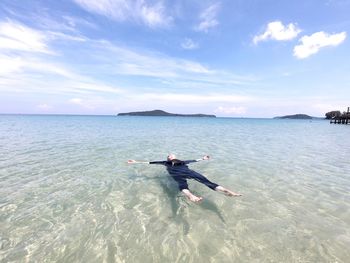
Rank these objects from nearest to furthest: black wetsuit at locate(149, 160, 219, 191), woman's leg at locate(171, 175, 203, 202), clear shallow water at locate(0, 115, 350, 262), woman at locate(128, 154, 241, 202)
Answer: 1. clear shallow water at locate(0, 115, 350, 262)
2. woman's leg at locate(171, 175, 203, 202)
3. woman at locate(128, 154, 241, 202)
4. black wetsuit at locate(149, 160, 219, 191)

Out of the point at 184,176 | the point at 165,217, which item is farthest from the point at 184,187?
the point at 165,217

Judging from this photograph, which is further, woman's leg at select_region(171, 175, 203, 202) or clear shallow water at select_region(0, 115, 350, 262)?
woman's leg at select_region(171, 175, 203, 202)

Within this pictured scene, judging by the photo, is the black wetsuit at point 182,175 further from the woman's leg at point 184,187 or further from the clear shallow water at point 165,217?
the clear shallow water at point 165,217

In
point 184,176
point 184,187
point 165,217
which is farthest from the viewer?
point 184,176

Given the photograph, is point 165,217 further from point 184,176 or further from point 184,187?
point 184,176

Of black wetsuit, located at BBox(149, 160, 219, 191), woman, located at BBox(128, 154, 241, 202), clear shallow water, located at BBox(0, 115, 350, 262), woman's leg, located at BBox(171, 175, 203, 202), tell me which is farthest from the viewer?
black wetsuit, located at BBox(149, 160, 219, 191)

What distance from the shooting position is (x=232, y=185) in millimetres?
10766

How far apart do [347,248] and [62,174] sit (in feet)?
41.7

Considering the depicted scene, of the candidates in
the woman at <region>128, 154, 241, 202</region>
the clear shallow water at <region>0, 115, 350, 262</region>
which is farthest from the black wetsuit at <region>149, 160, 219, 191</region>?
the clear shallow water at <region>0, 115, 350, 262</region>

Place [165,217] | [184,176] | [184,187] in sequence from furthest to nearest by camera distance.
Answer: [184,176]
[184,187]
[165,217]

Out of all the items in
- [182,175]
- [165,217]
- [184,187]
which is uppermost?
[182,175]

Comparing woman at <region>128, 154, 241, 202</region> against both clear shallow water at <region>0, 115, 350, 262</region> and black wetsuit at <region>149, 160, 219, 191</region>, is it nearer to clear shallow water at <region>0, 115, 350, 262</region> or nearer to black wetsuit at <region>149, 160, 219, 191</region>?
black wetsuit at <region>149, 160, 219, 191</region>

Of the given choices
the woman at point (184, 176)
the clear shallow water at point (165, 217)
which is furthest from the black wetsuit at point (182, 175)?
the clear shallow water at point (165, 217)

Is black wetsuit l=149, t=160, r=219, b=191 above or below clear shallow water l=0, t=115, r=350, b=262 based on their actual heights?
above
